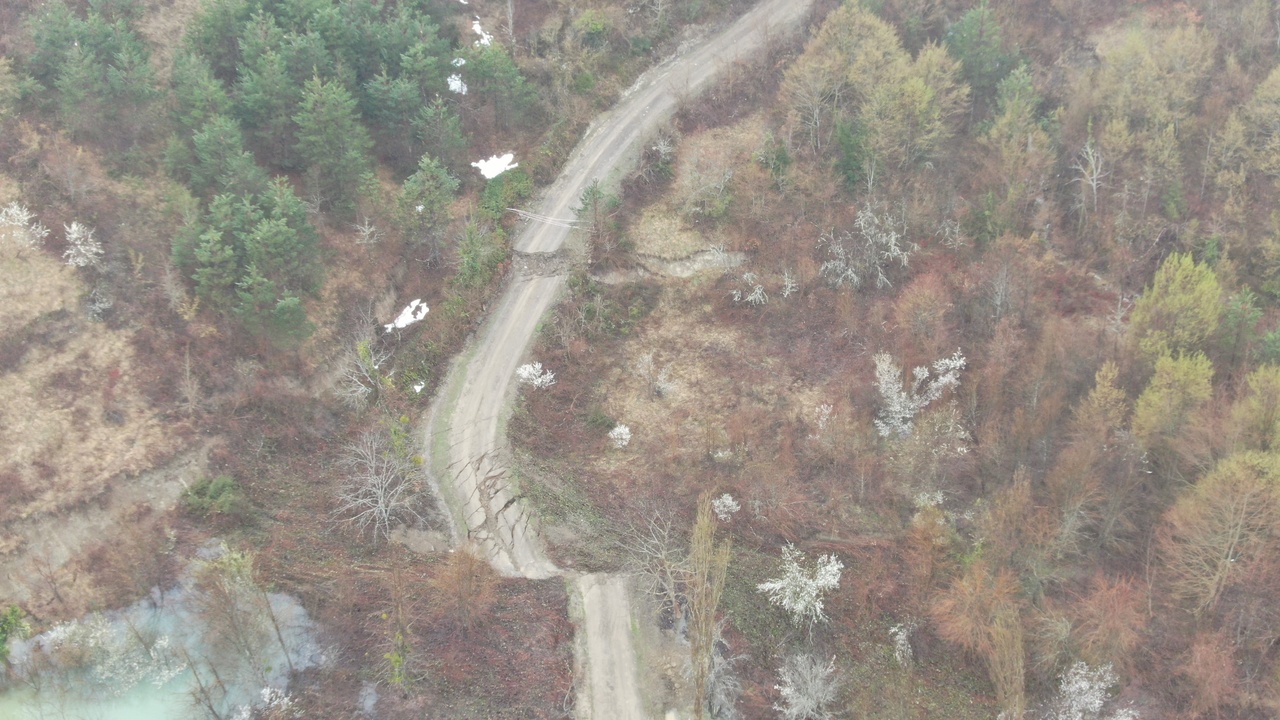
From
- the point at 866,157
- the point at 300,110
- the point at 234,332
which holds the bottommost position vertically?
the point at 866,157

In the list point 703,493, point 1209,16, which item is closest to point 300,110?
point 703,493

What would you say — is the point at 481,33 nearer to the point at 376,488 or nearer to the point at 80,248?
the point at 80,248

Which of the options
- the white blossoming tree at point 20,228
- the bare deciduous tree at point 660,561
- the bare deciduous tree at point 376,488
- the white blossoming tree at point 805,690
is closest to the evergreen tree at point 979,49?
the bare deciduous tree at point 660,561

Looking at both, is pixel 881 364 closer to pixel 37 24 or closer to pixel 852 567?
pixel 852 567

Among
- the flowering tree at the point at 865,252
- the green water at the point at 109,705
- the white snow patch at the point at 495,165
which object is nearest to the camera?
the green water at the point at 109,705

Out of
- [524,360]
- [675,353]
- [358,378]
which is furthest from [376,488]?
[675,353]

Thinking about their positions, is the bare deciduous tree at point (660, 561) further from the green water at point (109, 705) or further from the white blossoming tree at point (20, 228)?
the white blossoming tree at point (20, 228)
